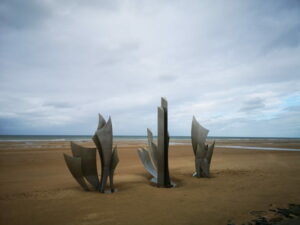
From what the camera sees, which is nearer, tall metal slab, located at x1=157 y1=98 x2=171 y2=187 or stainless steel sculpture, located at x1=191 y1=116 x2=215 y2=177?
tall metal slab, located at x1=157 y1=98 x2=171 y2=187

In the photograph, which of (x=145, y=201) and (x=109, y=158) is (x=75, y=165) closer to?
(x=109, y=158)

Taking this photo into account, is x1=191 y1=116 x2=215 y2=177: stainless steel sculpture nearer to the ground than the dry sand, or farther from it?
farther from it

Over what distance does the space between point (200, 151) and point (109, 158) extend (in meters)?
3.51

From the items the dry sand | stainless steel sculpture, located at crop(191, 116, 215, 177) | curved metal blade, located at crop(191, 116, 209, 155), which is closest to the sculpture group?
stainless steel sculpture, located at crop(191, 116, 215, 177)

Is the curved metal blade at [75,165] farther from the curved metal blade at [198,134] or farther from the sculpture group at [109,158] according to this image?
the curved metal blade at [198,134]

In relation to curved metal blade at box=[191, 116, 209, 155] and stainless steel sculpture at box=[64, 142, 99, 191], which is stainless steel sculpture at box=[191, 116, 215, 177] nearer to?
curved metal blade at box=[191, 116, 209, 155]

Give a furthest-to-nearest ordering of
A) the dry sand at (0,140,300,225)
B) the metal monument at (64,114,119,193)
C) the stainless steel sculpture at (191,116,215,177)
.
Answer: the stainless steel sculpture at (191,116,215,177)
the metal monument at (64,114,119,193)
the dry sand at (0,140,300,225)

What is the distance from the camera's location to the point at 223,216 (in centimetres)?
397

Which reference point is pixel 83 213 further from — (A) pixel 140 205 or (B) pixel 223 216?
(B) pixel 223 216

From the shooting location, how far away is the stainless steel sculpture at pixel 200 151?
7.69m

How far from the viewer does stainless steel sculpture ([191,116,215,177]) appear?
769cm

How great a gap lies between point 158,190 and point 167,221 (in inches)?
84.5

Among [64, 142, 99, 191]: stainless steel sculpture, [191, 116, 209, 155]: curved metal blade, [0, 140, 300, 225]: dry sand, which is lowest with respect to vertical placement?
[0, 140, 300, 225]: dry sand

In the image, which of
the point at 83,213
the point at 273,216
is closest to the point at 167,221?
the point at 83,213
